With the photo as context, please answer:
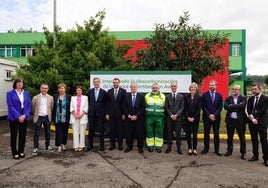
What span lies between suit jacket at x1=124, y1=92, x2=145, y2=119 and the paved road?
3.36 feet

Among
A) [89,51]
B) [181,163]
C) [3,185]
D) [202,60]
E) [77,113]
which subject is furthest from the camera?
[89,51]

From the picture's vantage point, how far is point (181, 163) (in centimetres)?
727

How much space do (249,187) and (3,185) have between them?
168 inches

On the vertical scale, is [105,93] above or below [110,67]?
below

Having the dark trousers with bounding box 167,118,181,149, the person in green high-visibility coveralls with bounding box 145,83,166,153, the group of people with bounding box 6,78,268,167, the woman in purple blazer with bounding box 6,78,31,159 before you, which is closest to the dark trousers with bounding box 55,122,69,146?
the group of people with bounding box 6,78,268,167

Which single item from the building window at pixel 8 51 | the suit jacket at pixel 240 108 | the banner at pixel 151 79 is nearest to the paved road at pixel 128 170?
the suit jacket at pixel 240 108

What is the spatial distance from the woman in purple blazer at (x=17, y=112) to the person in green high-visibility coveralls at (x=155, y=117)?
3.02 m

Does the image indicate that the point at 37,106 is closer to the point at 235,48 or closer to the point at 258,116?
the point at 258,116

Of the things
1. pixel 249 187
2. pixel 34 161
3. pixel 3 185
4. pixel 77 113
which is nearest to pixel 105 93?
pixel 77 113

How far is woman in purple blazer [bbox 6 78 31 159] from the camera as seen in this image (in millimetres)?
7547

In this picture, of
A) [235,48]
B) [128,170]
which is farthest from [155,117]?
[235,48]

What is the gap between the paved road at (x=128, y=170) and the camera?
580 centimetres

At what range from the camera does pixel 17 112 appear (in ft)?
24.8

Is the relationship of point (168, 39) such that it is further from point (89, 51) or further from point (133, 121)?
point (133, 121)
